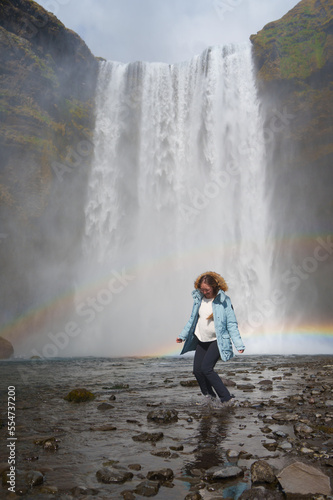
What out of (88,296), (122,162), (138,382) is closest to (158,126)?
(122,162)

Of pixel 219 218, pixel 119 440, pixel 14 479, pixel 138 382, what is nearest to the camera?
pixel 14 479

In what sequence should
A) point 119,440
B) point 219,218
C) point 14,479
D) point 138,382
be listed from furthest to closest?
point 219,218
point 138,382
point 119,440
point 14,479

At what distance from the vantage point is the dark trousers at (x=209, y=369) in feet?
18.6

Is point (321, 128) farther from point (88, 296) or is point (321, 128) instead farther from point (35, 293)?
point (35, 293)

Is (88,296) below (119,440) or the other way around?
the other way around

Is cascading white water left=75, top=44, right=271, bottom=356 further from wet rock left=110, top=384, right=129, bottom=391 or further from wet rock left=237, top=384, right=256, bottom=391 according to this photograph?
wet rock left=237, top=384, right=256, bottom=391

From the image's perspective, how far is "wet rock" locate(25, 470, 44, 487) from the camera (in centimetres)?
276

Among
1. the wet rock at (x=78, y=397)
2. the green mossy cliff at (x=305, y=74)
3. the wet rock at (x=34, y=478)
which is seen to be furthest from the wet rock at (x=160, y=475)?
the green mossy cliff at (x=305, y=74)

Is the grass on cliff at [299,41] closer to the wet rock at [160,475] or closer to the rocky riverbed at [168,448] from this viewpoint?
the rocky riverbed at [168,448]

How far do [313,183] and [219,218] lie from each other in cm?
972

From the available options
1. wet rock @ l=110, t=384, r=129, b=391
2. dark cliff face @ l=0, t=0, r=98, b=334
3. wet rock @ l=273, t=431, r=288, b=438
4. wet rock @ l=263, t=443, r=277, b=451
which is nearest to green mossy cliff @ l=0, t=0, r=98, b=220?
dark cliff face @ l=0, t=0, r=98, b=334

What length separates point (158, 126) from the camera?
3481 centimetres

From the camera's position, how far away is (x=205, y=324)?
19.2 feet

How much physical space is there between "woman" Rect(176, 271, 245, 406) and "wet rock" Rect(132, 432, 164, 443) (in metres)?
1.75
